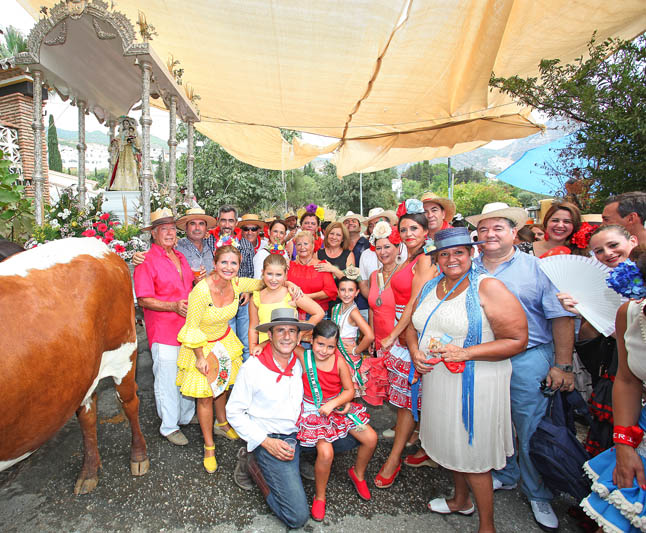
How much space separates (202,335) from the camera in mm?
2873

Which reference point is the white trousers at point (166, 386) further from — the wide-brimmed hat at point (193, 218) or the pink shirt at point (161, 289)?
the wide-brimmed hat at point (193, 218)

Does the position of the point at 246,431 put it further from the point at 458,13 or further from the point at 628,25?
the point at 628,25

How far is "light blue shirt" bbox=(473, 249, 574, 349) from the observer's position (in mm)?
2322

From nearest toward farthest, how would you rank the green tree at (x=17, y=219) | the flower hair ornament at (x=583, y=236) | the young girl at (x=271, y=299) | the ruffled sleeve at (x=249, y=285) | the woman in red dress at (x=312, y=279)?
1. the flower hair ornament at (x=583, y=236)
2. the young girl at (x=271, y=299)
3. the ruffled sleeve at (x=249, y=285)
4. the woman in red dress at (x=312, y=279)
5. the green tree at (x=17, y=219)

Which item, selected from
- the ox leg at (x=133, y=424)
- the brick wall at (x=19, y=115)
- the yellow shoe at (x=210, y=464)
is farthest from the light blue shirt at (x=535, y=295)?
the brick wall at (x=19, y=115)

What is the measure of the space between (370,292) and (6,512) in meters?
3.05

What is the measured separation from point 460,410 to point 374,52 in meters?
5.59

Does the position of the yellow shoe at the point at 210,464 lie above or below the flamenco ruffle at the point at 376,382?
below

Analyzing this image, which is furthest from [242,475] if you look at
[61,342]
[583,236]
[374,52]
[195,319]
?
[374,52]

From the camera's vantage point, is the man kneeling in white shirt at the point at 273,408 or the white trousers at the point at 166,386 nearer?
the man kneeling in white shirt at the point at 273,408

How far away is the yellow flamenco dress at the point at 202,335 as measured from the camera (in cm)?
288

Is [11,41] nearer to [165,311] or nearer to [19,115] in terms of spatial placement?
[19,115]

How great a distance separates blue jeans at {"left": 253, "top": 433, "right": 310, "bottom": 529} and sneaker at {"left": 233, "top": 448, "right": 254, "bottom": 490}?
294 millimetres

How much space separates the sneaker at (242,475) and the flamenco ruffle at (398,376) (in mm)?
1203
